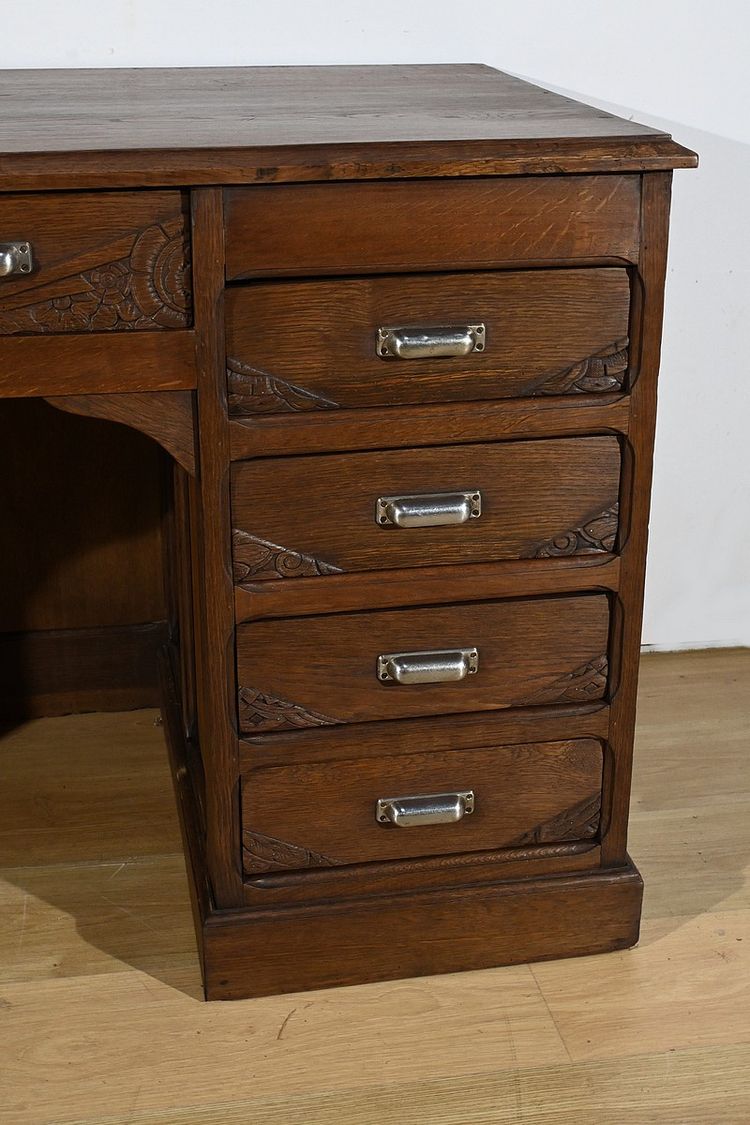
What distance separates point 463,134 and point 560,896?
2.70ft

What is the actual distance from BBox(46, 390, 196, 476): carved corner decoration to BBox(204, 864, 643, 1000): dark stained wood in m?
0.51

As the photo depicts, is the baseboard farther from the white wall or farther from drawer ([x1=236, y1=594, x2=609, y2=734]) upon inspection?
the white wall

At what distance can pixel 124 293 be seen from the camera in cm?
128

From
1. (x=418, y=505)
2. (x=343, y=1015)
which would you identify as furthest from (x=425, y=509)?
(x=343, y=1015)

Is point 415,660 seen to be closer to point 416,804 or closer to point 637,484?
point 416,804

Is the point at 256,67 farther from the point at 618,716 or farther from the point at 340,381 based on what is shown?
the point at 618,716

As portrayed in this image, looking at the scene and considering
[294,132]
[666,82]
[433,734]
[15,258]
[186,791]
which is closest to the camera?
[15,258]

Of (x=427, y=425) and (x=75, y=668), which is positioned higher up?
(x=427, y=425)

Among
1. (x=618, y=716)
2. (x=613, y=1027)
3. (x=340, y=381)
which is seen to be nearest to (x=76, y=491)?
(x=340, y=381)

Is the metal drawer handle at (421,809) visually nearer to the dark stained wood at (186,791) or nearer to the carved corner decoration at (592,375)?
the dark stained wood at (186,791)

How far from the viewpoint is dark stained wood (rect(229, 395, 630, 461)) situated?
1.34 meters

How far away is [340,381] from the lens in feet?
4.41

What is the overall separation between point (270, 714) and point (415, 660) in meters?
0.16

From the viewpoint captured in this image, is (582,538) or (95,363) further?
(582,538)
